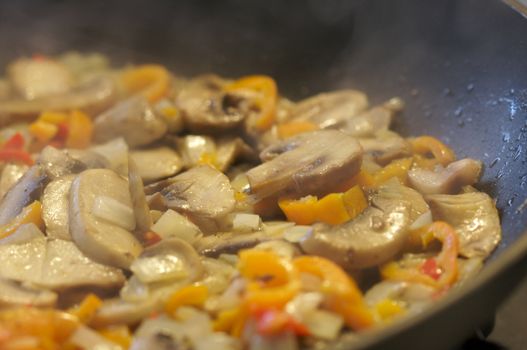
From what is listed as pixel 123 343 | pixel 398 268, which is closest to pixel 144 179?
pixel 123 343

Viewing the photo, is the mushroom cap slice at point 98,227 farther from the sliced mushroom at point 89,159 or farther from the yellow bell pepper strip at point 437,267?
the yellow bell pepper strip at point 437,267

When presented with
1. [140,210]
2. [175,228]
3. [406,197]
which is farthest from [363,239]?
[140,210]

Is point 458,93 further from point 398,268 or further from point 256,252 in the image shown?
point 256,252

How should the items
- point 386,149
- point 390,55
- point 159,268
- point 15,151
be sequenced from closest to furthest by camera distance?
point 159,268 < point 386,149 < point 15,151 < point 390,55

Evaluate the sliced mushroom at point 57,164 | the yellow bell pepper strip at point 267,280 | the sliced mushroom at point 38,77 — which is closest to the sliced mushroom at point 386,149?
the yellow bell pepper strip at point 267,280

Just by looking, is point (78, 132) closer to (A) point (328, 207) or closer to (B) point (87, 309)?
(B) point (87, 309)

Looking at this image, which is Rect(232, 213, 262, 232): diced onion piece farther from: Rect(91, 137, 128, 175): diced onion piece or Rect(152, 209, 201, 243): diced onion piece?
Rect(91, 137, 128, 175): diced onion piece
